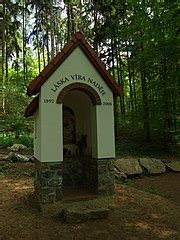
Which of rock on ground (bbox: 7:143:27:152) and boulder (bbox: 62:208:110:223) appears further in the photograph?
rock on ground (bbox: 7:143:27:152)

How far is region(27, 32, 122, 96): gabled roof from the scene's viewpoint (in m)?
6.85

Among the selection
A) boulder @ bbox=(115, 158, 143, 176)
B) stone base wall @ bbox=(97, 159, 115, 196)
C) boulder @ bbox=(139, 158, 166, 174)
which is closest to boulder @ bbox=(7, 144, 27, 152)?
boulder @ bbox=(115, 158, 143, 176)

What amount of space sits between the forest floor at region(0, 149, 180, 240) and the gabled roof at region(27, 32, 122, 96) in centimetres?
298

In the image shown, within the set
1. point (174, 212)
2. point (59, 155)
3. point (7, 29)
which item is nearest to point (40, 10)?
point (7, 29)

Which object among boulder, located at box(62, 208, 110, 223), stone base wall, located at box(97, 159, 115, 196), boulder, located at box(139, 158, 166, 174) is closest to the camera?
boulder, located at box(62, 208, 110, 223)

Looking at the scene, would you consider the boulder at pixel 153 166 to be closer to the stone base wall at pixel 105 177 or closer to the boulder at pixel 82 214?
the stone base wall at pixel 105 177

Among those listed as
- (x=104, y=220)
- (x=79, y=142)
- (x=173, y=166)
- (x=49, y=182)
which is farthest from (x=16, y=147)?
(x=104, y=220)

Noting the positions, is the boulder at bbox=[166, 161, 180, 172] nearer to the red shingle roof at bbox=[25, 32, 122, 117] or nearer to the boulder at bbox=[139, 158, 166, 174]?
the boulder at bbox=[139, 158, 166, 174]

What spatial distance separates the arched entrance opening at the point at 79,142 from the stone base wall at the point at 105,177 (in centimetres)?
16

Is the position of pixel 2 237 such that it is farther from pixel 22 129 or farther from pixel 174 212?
pixel 22 129

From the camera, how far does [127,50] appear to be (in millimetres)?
18844

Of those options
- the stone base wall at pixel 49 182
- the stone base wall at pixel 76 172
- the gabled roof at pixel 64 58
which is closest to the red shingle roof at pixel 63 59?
the gabled roof at pixel 64 58

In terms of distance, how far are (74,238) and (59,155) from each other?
216 centimetres

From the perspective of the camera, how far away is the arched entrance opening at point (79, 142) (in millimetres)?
7512
